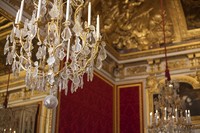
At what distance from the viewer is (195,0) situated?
8.96 metres

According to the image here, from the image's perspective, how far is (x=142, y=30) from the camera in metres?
10.2

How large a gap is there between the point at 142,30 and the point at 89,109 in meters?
3.37

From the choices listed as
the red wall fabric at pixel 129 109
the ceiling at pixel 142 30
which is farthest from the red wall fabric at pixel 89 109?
the ceiling at pixel 142 30

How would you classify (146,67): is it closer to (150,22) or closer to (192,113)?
(150,22)

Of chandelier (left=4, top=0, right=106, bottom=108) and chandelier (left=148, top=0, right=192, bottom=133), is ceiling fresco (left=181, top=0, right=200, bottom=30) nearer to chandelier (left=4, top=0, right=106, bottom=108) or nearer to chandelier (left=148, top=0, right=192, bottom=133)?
chandelier (left=148, top=0, right=192, bottom=133)

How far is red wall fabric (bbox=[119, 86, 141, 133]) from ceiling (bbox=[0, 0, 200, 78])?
68 cm

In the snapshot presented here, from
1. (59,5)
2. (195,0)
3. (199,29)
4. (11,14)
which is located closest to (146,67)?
(199,29)

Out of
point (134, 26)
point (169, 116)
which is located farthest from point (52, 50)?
point (134, 26)

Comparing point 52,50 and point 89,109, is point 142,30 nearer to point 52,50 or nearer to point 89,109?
point 89,109

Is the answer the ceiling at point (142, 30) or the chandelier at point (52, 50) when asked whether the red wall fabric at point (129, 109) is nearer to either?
the ceiling at point (142, 30)

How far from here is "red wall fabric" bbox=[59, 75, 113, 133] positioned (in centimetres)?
751

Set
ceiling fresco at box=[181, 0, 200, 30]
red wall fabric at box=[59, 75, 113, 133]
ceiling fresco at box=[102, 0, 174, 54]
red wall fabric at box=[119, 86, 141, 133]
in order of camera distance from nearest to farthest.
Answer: red wall fabric at box=[59, 75, 113, 133] < ceiling fresco at box=[181, 0, 200, 30] < ceiling fresco at box=[102, 0, 174, 54] < red wall fabric at box=[119, 86, 141, 133]

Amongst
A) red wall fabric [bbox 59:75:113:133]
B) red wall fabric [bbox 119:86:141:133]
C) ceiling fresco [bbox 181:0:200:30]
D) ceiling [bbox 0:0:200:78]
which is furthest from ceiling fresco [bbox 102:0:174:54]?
red wall fabric [bbox 59:75:113:133]

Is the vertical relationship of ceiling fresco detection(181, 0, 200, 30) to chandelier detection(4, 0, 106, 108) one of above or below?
above
